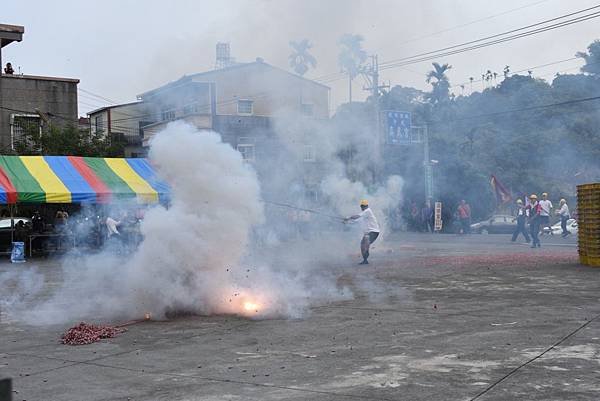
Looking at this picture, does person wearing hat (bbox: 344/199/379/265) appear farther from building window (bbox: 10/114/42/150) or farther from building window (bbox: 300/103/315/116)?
building window (bbox: 10/114/42/150)

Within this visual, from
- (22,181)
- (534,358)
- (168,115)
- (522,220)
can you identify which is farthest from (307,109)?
(534,358)

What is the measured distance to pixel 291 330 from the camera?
27.0ft

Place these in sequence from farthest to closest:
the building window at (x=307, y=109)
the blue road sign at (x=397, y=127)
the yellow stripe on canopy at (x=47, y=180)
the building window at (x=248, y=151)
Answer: the blue road sign at (x=397, y=127)
the yellow stripe on canopy at (x=47, y=180)
the building window at (x=248, y=151)
the building window at (x=307, y=109)

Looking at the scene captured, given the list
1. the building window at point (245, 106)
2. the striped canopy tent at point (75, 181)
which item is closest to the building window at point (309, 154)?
the building window at point (245, 106)

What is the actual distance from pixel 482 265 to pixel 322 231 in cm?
1052

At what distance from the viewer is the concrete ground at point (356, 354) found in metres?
5.42

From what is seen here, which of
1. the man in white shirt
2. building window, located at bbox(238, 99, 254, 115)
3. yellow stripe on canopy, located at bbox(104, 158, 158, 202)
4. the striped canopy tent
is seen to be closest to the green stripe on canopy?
the striped canopy tent

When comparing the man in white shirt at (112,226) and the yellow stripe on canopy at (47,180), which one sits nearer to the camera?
the yellow stripe on canopy at (47,180)

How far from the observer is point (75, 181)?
22328 mm

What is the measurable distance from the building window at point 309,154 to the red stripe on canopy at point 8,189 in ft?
31.0

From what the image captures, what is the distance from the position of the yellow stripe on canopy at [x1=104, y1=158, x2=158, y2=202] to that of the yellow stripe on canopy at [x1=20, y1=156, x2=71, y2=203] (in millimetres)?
2313

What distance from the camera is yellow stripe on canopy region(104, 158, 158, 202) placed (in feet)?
74.0

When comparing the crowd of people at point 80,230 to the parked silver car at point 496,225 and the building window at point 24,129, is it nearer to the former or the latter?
the building window at point 24,129

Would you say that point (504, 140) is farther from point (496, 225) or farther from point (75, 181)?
point (75, 181)
